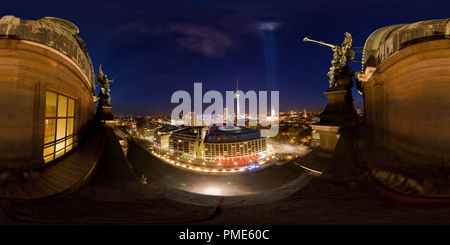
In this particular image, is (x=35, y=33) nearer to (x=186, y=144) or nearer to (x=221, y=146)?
(x=221, y=146)

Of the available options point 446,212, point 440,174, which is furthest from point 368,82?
point 446,212

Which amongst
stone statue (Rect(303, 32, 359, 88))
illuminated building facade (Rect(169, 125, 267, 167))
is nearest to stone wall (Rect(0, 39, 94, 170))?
stone statue (Rect(303, 32, 359, 88))

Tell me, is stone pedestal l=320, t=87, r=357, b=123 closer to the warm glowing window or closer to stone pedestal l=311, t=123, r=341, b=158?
stone pedestal l=311, t=123, r=341, b=158

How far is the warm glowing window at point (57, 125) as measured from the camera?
4750 mm

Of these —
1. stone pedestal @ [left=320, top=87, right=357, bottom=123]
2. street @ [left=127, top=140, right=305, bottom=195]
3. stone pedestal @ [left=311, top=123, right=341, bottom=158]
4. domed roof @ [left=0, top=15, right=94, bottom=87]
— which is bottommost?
street @ [left=127, top=140, right=305, bottom=195]

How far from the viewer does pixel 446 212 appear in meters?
2.53

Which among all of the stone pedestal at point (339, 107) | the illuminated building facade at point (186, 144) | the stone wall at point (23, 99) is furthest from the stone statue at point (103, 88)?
the illuminated building facade at point (186, 144)

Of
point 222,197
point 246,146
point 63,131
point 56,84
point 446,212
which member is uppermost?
point 56,84

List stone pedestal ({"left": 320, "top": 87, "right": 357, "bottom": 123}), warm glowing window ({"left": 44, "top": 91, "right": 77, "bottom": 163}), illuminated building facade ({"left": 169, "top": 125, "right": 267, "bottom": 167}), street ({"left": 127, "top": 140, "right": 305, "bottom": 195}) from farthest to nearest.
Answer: illuminated building facade ({"left": 169, "top": 125, "right": 267, "bottom": 167})
street ({"left": 127, "top": 140, "right": 305, "bottom": 195})
stone pedestal ({"left": 320, "top": 87, "right": 357, "bottom": 123})
warm glowing window ({"left": 44, "top": 91, "right": 77, "bottom": 163})

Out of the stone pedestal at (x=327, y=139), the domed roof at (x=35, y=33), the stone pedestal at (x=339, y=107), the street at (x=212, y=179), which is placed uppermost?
the domed roof at (x=35, y=33)

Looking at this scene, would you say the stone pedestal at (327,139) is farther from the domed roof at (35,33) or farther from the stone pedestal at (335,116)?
the domed roof at (35,33)

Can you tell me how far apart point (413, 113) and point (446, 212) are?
9.27 feet

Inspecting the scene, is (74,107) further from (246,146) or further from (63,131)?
(246,146)

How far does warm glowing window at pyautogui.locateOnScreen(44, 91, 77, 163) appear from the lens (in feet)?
15.6
